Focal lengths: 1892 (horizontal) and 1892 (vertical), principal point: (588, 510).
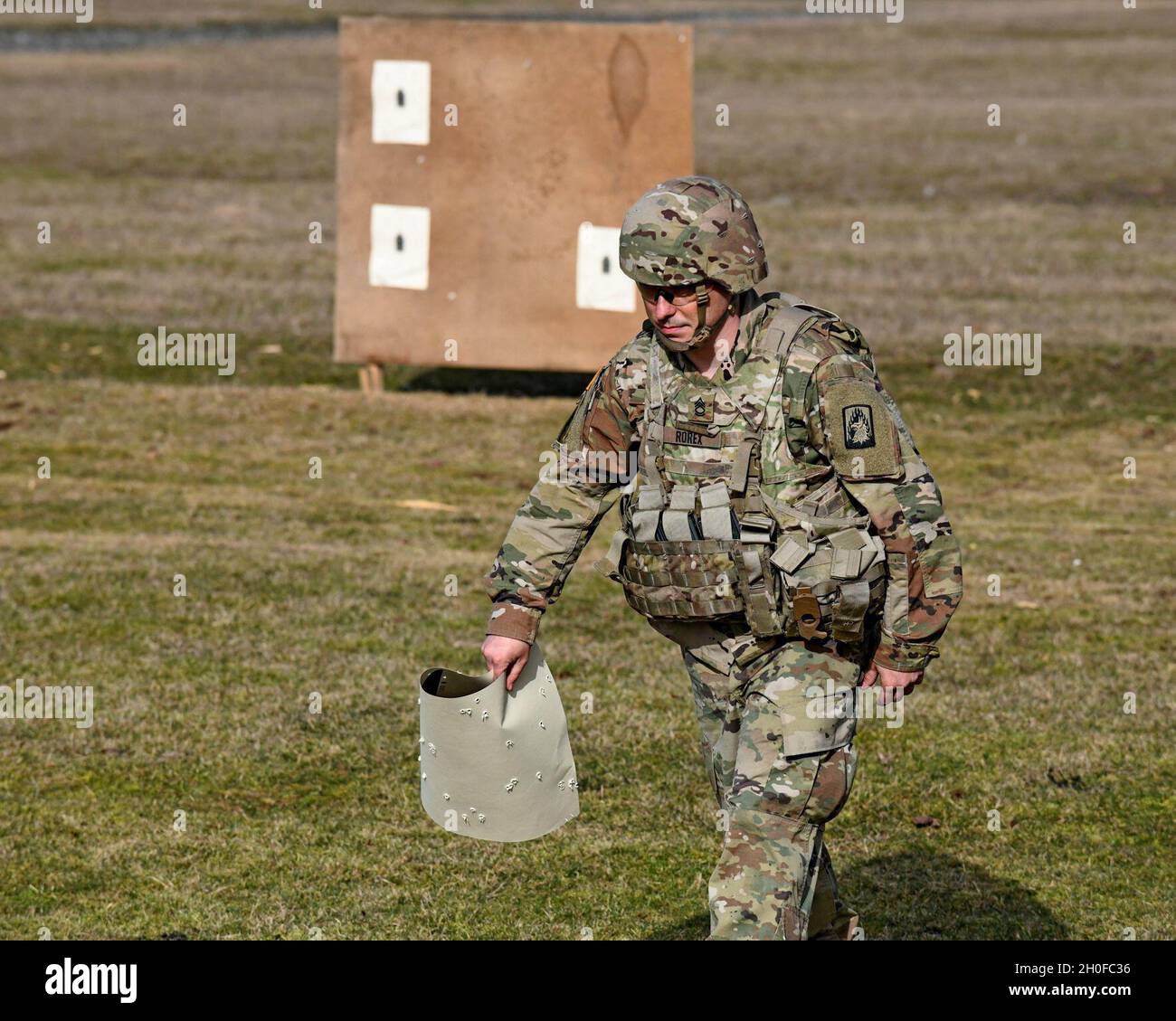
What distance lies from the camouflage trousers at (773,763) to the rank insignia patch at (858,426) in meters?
0.60

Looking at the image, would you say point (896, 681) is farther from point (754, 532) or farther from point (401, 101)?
point (401, 101)

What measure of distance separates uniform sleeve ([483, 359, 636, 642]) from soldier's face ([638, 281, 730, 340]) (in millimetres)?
280

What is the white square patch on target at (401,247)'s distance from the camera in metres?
16.6

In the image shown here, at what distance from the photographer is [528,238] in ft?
54.0

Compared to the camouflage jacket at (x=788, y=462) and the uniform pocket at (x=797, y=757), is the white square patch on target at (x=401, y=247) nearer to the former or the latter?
the camouflage jacket at (x=788, y=462)

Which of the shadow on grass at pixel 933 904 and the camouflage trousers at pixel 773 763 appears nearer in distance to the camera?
the camouflage trousers at pixel 773 763

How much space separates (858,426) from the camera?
16.9 ft

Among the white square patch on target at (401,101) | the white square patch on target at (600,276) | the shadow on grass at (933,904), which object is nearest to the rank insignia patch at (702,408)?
the shadow on grass at (933,904)

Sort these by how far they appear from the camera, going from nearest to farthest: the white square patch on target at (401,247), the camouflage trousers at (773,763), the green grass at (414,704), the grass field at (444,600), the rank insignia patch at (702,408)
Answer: the camouflage trousers at (773,763)
the rank insignia patch at (702,408)
the green grass at (414,704)
the grass field at (444,600)
the white square patch on target at (401,247)

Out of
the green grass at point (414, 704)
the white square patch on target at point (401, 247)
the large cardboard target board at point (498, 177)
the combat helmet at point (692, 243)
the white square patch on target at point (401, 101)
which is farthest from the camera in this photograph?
the white square patch on target at point (401, 247)

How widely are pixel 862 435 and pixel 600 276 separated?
37.2 ft

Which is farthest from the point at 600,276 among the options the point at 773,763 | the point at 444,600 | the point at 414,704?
the point at 773,763

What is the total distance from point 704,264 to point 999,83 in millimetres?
37563

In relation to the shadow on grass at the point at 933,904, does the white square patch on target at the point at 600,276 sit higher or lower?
higher
